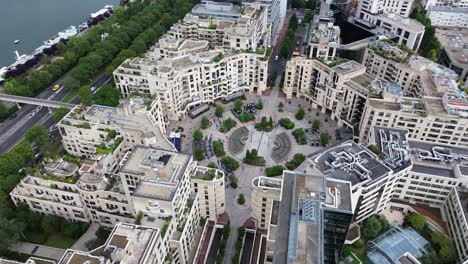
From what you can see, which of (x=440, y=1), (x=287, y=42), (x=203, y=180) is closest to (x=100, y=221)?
(x=203, y=180)

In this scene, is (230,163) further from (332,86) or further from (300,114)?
(332,86)

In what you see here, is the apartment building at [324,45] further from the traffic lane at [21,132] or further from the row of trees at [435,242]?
the traffic lane at [21,132]

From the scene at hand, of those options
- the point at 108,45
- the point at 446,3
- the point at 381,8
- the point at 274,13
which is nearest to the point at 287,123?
the point at 274,13

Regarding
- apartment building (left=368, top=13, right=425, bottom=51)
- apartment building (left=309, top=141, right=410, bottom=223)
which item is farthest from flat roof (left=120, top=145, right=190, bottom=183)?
apartment building (left=368, top=13, right=425, bottom=51)

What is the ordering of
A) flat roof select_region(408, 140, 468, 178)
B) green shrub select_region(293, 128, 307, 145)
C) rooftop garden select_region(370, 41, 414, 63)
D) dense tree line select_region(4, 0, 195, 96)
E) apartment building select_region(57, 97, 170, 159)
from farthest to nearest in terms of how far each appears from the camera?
1. dense tree line select_region(4, 0, 195, 96)
2. rooftop garden select_region(370, 41, 414, 63)
3. green shrub select_region(293, 128, 307, 145)
4. apartment building select_region(57, 97, 170, 159)
5. flat roof select_region(408, 140, 468, 178)

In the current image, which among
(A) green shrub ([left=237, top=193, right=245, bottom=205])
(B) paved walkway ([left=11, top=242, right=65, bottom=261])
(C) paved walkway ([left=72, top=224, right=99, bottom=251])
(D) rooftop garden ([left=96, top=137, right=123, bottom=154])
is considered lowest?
(B) paved walkway ([left=11, top=242, right=65, bottom=261])

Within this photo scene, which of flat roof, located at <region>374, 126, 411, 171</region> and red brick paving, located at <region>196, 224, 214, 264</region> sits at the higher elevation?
flat roof, located at <region>374, 126, 411, 171</region>

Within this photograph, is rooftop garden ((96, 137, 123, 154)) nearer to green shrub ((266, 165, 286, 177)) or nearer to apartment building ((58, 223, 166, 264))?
apartment building ((58, 223, 166, 264))
